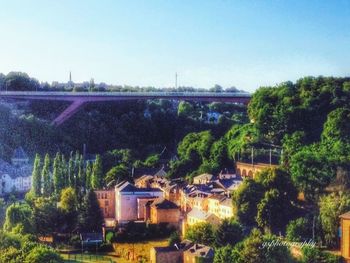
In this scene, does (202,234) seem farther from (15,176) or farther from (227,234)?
(15,176)

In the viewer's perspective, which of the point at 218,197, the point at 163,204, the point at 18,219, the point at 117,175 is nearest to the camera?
the point at 18,219

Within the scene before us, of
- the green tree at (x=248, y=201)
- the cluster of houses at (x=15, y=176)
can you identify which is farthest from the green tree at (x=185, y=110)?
the green tree at (x=248, y=201)

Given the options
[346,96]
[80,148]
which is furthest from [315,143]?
[80,148]

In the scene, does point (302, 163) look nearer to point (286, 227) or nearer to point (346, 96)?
point (286, 227)

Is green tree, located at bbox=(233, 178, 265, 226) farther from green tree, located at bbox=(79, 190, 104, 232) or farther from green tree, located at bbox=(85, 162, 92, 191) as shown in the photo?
green tree, located at bbox=(85, 162, 92, 191)

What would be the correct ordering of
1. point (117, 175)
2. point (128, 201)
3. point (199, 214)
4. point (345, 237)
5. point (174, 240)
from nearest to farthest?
1. point (345, 237)
2. point (174, 240)
3. point (199, 214)
4. point (128, 201)
5. point (117, 175)

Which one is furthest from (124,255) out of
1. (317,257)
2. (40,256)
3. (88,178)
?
(88,178)
